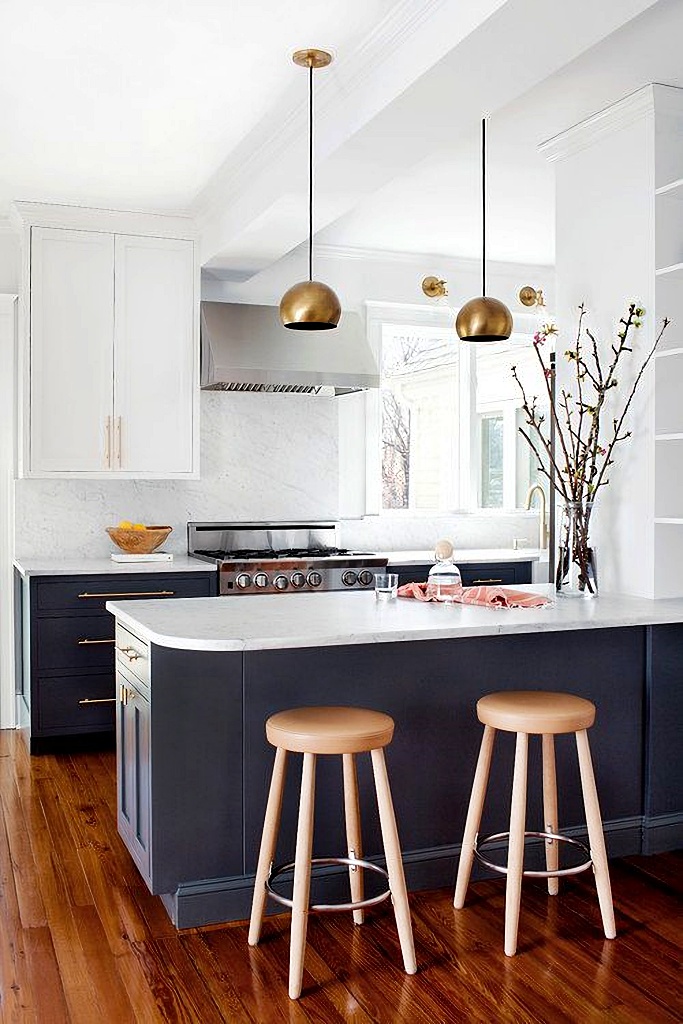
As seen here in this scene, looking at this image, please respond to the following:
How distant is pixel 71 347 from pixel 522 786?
3332 mm

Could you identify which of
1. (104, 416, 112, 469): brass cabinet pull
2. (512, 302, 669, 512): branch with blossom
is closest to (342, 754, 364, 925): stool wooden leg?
(512, 302, 669, 512): branch with blossom

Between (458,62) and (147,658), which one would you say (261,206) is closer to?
(458,62)

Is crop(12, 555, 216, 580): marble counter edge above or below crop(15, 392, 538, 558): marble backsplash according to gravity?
below

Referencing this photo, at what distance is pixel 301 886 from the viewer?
250 centimetres

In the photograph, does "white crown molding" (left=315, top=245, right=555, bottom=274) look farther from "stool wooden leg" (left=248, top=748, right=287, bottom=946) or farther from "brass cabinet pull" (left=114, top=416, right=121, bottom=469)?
"stool wooden leg" (left=248, top=748, right=287, bottom=946)

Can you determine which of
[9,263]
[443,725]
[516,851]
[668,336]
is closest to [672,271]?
[668,336]

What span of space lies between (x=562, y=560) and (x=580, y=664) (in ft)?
1.72

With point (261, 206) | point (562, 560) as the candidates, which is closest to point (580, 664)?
point (562, 560)

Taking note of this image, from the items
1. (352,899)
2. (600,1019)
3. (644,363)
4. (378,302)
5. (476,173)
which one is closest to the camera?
(600,1019)

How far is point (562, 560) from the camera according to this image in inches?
148

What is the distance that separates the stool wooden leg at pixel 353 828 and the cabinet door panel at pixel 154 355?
2.75 meters

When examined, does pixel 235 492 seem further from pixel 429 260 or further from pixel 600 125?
pixel 600 125

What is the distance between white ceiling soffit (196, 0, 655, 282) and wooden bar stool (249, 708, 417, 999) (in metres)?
1.83

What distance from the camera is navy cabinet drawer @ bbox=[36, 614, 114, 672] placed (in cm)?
472
